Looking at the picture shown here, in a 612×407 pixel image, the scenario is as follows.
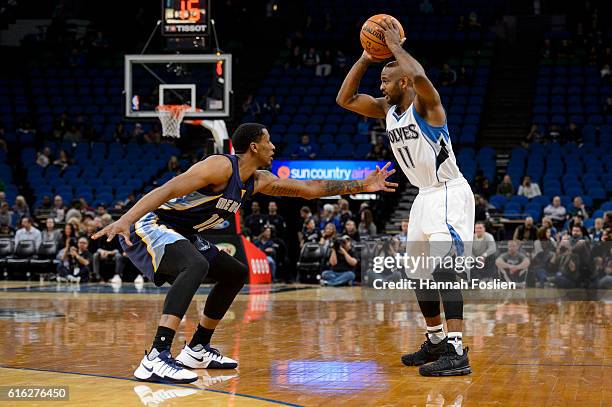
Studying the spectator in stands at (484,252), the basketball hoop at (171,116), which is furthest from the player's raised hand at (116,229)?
the basketball hoop at (171,116)

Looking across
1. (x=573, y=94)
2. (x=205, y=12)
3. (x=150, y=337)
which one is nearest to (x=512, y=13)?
(x=573, y=94)

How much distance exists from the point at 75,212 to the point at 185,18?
5.25m

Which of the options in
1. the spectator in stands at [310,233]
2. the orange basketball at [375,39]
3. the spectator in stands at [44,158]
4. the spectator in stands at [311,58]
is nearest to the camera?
the orange basketball at [375,39]

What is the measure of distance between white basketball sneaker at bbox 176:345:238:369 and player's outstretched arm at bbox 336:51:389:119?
191 centimetres

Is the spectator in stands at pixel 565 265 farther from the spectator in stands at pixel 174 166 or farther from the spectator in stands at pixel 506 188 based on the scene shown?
the spectator in stands at pixel 174 166

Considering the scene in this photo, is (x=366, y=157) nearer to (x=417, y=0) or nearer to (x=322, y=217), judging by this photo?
(x=322, y=217)

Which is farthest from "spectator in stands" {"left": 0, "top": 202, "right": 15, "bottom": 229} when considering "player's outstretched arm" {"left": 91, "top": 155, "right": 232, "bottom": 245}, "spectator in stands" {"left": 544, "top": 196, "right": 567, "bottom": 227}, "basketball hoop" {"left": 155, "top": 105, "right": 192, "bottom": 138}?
"player's outstretched arm" {"left": 91, "top": 155, "right": 232, "bottom": 245}

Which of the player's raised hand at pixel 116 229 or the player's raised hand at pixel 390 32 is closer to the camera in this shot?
the player's raised hand at pixel 116 229

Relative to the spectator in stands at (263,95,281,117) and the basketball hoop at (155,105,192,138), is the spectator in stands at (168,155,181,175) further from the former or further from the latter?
the basketball hoop at (155,105,192,138)

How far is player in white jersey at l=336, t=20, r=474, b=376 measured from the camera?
19.4 ft

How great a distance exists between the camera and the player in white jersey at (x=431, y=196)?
591 centimetres

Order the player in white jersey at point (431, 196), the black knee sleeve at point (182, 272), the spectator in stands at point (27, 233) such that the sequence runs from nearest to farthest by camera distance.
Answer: the black knee sleeve at point (182, 272) < the player in white jersey at point (431, 196) < the spectator in stands at point (27, 233)

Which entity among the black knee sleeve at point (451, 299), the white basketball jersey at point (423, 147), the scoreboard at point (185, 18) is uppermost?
the scoreboard at point (185, 18)

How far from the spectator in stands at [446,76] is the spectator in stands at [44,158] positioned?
9.69 metres
